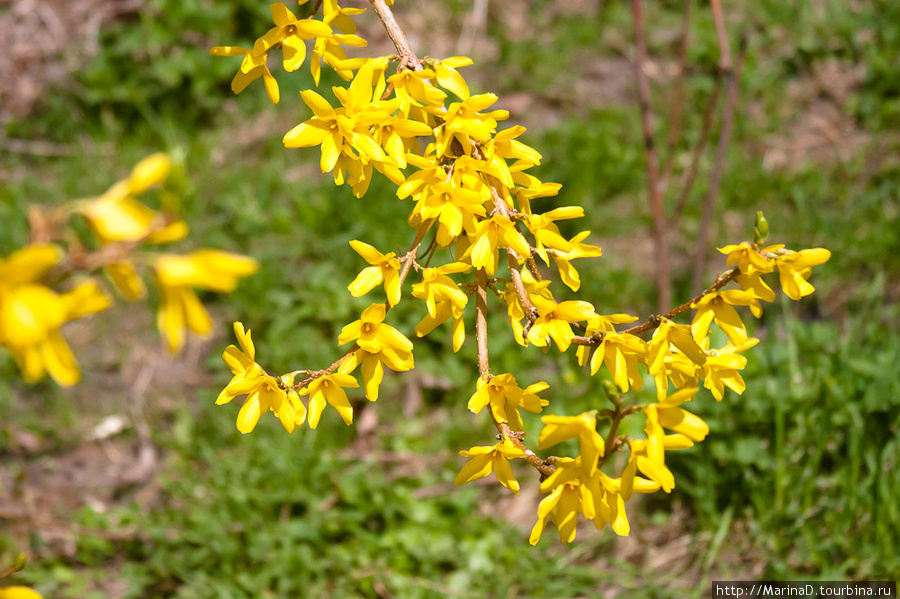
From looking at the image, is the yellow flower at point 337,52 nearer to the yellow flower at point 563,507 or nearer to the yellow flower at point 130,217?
the yellow flower at point 130,217

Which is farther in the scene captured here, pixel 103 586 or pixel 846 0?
pixel 846 0

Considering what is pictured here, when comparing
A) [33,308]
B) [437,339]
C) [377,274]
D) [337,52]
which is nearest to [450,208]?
[377,274]

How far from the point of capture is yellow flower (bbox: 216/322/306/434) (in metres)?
1.23

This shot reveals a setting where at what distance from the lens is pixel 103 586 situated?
272cm

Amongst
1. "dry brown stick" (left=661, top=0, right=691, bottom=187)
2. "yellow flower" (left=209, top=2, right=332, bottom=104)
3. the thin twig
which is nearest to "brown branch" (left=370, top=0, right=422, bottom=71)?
"yellow flower" (left=209, top=2, right=332, bottom=104)

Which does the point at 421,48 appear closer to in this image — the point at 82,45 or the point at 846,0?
the point at 82,45

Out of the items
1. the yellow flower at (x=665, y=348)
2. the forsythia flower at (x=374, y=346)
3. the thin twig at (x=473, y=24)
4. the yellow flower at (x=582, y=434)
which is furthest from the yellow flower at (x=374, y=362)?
the thin twig at (x=473, y=24)

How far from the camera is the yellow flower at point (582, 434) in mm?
1042

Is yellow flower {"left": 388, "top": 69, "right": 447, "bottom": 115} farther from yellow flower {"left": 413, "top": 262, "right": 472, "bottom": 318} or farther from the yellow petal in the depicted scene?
the yellow petal

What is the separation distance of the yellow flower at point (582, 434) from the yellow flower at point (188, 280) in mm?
531

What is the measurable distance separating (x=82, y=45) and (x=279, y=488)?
3598mm

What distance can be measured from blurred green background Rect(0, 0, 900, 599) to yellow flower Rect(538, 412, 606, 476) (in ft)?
3.68

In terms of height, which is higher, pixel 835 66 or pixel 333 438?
pixel 835 66

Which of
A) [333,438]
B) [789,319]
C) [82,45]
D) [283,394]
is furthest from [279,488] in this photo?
[82,45]
